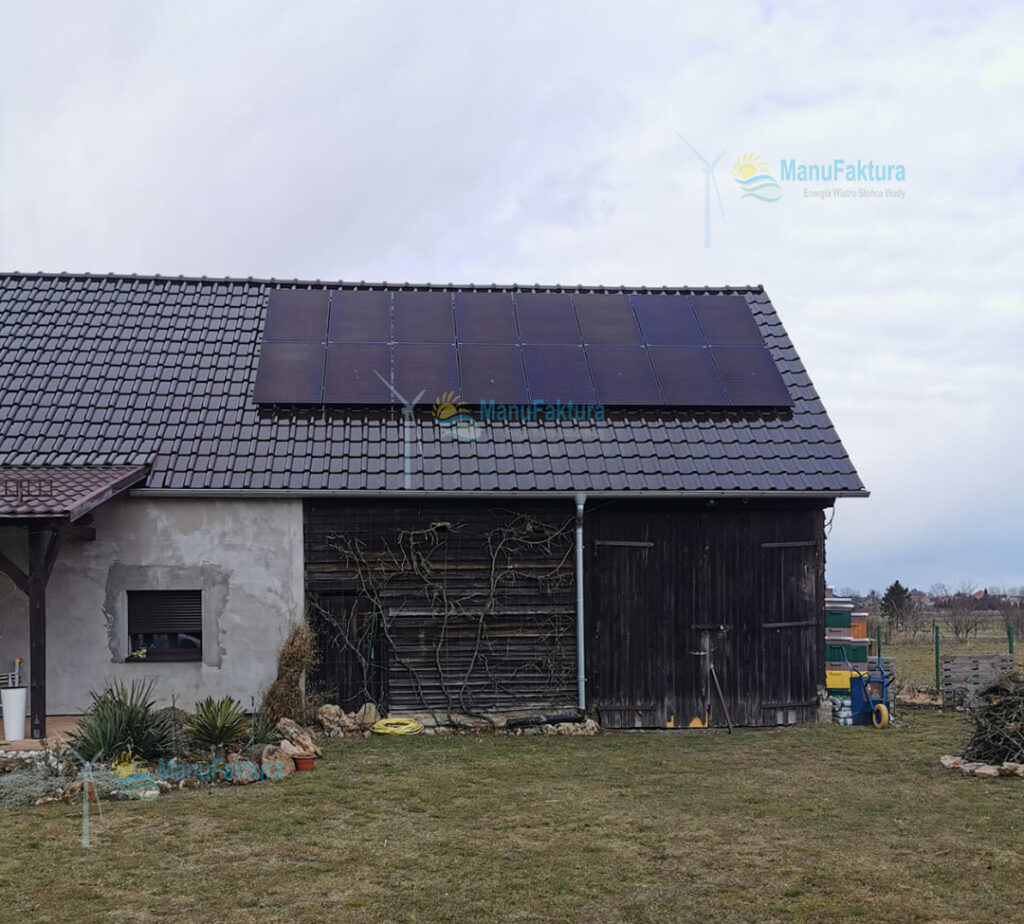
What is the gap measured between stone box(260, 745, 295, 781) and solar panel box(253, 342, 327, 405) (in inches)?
197

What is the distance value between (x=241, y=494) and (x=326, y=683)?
8.18 ft

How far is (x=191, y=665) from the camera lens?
12.2 metres

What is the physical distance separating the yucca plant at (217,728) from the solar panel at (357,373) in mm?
4658

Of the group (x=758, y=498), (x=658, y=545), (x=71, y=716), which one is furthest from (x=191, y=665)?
(x=758, y=498)

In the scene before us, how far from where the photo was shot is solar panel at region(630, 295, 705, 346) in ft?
49.9

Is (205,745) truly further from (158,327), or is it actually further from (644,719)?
(158,327)

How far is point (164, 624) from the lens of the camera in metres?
12.4

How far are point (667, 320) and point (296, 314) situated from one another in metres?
5.52

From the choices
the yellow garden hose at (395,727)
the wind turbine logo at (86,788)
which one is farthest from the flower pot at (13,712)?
the yellow garden hose at (395,727)

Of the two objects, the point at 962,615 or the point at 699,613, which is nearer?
the point at 699,613

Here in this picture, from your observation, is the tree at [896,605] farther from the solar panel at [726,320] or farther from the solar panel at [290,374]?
the solar panel at [290,374]

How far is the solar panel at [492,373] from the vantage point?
13875mm

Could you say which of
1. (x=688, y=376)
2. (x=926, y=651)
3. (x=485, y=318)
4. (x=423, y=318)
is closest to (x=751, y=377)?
(x=688, y=376)

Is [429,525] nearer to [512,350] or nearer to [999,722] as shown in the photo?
[512,350]
